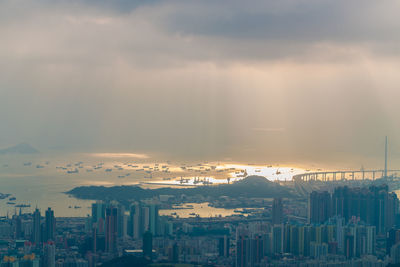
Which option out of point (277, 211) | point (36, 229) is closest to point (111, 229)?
point (36, 229)

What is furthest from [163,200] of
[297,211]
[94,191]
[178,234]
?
[178,234]

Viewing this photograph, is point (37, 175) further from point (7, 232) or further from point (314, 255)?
point (314, 255)

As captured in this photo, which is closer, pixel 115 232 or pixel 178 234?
pixel 115 232

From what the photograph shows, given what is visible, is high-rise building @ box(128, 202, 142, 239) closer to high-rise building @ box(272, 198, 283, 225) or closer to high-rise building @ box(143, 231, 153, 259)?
high-rise building @ box(143, 231, 153, 259)

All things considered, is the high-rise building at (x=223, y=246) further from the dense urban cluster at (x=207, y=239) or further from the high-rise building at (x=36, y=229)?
the high-rise building at (x=36, y=229)

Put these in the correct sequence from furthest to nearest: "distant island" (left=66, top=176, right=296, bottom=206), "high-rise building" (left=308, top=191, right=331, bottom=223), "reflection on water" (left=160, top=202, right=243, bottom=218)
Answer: "distant island" (left=66, top=176, right=296, bottom=206) < "reflection on water" (left=160, top=202, right=243, bottom=218) < "high-rise building" (left=308, top=191, right=331, bottom=223)

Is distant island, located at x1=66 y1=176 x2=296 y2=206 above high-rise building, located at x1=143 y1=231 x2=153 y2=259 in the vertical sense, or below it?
above

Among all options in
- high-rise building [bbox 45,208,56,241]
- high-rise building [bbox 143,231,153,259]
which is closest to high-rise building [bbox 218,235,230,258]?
high-rise building [bbox 143,231,153,259]
